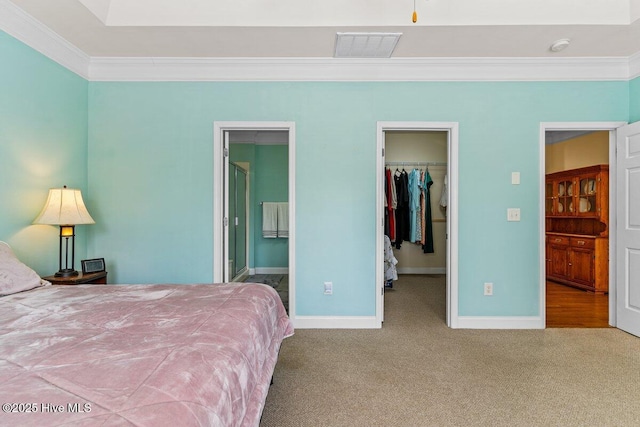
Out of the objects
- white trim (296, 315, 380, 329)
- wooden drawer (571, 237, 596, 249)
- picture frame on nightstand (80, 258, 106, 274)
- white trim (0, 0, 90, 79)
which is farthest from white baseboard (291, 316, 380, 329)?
wooden drawer (571, 237, 596, 249)

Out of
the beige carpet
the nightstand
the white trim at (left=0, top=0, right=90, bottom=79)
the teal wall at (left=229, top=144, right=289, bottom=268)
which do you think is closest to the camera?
the beige carpet

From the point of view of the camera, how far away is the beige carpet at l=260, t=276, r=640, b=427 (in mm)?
1718

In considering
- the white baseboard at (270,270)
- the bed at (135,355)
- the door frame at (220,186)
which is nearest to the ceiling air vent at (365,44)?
the door frame at (220,186)

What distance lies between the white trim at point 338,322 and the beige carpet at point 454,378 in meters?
0.08

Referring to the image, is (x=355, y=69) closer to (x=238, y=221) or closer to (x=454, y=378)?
(x=454, y=378)

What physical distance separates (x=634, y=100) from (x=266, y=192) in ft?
15.7

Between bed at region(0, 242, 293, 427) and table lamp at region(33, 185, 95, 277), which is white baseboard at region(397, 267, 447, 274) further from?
table lamp at region(33, 185, 95, 277)

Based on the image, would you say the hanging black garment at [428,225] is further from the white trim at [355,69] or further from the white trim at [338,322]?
the white trim at [338,322]

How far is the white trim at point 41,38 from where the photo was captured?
87.2 inches

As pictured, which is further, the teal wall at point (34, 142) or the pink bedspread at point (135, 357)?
the teal wall at point (34, 142)

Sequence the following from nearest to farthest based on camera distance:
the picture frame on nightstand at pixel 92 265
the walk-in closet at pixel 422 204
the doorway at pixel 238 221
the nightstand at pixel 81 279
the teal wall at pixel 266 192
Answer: the nightstand at pixel 81 279 → the picture frame on nightstand at pixel 92 265 → the doorway at pixel 238 221 → the walk-in closet at pixel 422 204 → the teal wall at pixel 266 192

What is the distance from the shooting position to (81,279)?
2418mm

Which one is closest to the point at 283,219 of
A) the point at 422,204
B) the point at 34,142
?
the point at 422,204

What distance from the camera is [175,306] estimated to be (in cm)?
146
